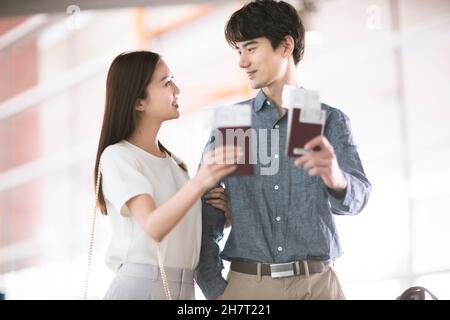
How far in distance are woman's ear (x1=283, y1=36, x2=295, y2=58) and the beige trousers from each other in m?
0.57

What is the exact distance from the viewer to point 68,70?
226cm

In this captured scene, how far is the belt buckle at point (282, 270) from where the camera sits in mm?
1611

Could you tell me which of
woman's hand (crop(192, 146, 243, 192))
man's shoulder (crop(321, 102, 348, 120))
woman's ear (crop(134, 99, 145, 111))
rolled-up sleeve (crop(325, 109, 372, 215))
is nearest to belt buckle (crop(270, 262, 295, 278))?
rolled-up sleeve (crop(325, 109, 372, 215))

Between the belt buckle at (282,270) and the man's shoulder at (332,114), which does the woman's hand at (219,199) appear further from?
the man's shoulder at (332,114)

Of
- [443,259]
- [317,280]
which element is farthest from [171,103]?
[443,259]

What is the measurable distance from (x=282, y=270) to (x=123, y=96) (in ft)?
1.95

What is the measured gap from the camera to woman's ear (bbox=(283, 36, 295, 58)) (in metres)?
1.74

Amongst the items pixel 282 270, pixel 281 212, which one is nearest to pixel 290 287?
pixel 282 270

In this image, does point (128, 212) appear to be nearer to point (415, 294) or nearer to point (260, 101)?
point (260, 101)

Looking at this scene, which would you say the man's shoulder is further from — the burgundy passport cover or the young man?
the burgundy passport cover

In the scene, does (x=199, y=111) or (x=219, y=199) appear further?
(x=199, y=111)

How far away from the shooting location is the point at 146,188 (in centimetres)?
157

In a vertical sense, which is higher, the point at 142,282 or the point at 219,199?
the point at 219,199
